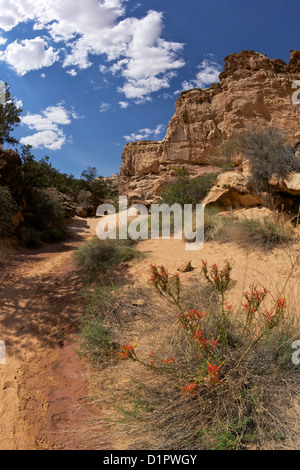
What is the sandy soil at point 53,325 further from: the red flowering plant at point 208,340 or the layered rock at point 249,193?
the layered rock at point 249,193

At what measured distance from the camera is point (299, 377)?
217cm

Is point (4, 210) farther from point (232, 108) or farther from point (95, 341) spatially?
point (232, 108)

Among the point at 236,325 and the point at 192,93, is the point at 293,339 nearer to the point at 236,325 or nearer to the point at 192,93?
the point at 236,325

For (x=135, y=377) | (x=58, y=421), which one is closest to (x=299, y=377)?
(x=135, y=377)

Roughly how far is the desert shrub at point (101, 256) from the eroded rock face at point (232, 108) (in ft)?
43.9

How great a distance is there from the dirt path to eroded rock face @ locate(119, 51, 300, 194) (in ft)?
51.1

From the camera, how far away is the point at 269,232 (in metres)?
5.56

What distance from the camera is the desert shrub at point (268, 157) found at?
7102mm

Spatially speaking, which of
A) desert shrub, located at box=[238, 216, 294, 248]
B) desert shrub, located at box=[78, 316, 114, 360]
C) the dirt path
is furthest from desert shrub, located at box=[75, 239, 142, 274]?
desert shrub, located at box=[238, 216, 294, 248]

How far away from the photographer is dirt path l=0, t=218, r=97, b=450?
89.9 inches

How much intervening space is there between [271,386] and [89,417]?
1.61m

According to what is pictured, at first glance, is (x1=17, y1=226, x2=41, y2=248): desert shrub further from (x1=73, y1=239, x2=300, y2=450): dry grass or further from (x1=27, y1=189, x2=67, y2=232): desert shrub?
(x1=73, y1=239, x2=300, y2=450): dry grass

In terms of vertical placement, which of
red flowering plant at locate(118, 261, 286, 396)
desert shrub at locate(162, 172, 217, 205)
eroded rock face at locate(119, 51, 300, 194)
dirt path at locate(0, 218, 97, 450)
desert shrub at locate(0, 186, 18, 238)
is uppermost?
eroded rock face at locate(119, 51, 300, 194)

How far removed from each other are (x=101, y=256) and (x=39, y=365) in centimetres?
339
